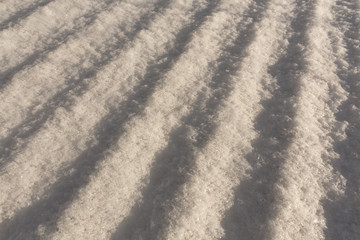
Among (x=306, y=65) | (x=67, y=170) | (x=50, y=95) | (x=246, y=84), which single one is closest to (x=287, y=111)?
(x=246, y=84)

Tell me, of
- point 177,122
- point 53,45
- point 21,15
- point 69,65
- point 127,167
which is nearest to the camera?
point 127,167

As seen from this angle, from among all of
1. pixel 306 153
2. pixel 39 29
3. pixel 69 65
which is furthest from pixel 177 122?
pixel 39 29

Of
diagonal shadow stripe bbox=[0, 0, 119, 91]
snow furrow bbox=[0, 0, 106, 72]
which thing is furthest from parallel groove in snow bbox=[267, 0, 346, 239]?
snow furrow bbox=[0, 0, 106, 72]

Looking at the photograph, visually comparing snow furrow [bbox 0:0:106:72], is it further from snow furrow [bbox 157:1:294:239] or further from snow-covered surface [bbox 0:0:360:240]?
snow furrow [bbox 157:1:294:239]

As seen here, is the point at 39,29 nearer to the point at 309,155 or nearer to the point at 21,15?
the point at 21,15

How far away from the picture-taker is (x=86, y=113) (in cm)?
132

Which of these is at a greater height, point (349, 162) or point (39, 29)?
point (39, 29)

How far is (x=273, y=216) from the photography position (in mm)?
1037

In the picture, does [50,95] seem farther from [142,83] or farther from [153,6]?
[153,6]

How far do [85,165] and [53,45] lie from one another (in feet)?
2.50

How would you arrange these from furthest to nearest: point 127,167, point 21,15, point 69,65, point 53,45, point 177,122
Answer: point 21,15
point 53,45
point 69,65
point 177,122
point 127,167

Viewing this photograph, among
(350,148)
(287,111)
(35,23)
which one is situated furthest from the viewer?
(35,23)

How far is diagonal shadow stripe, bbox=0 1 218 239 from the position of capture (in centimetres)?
100

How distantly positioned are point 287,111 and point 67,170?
85cm
